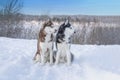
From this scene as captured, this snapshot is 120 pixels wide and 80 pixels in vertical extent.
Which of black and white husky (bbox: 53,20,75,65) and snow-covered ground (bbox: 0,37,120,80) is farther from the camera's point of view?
black and white husky (bbox: 53,20,75,65)

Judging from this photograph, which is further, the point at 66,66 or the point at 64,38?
the point at 66,66

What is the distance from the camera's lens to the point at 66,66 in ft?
20.3

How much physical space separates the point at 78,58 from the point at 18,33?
7827mm

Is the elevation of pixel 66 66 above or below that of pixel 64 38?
below

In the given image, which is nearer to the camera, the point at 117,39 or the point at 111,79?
the point at 111,79

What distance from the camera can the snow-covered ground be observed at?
5461 mm

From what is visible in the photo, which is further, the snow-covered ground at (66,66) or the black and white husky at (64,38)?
the black and white husky at (64,38)

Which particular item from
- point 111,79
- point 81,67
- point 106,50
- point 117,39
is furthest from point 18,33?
point 111,79

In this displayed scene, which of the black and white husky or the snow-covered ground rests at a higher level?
the black and white husky

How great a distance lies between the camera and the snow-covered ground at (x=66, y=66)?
215 inches

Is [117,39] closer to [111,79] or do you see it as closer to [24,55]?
[24,55]

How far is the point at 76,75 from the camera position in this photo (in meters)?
5.63

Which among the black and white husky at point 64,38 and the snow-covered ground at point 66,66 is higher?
the black and white husky at point 64,38

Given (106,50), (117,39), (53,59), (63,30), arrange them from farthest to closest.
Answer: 1. (117,39)
2. (106,50)
3. (53,59)
4. (63,30)
